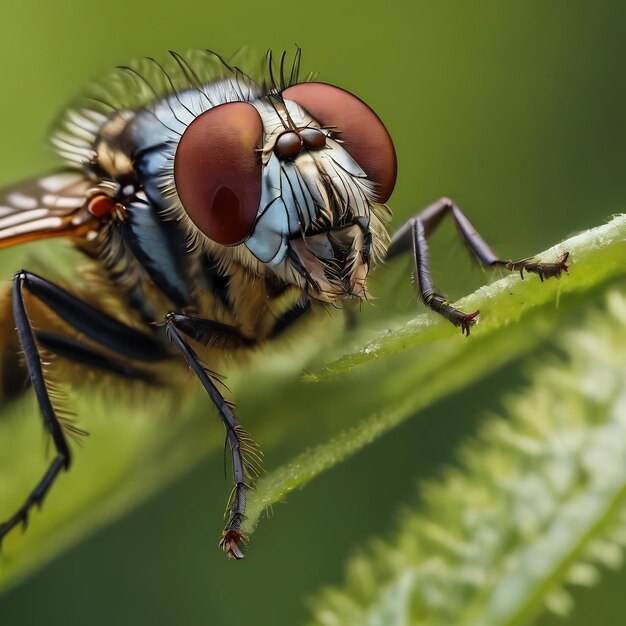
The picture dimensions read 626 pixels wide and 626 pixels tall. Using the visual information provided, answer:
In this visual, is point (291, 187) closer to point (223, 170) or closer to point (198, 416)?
point (223, 170)

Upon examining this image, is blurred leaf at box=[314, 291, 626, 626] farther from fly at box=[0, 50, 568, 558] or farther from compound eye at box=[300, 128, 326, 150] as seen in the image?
compound eye at box=[300, 128, 326, 150]

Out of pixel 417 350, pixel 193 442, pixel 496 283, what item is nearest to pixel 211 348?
pixel 193 442

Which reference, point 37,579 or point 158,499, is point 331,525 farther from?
point 37,579

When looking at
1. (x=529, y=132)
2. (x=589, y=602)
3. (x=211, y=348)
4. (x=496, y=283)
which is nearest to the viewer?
(x=496, y=283)

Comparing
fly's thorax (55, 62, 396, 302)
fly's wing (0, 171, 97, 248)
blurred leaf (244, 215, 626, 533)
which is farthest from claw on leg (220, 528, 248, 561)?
fly's wing (0, 171, 97, 248)

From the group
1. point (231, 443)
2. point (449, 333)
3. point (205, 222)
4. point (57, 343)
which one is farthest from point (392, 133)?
point (449, 333)
